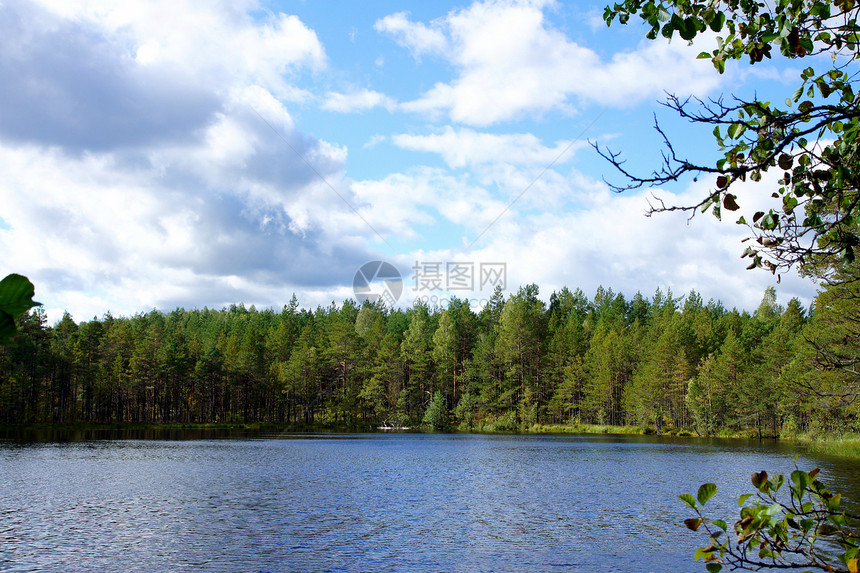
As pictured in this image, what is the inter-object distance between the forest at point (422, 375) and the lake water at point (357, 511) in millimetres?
45196

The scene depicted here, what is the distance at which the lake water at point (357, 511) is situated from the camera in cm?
1848

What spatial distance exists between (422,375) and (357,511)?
302 ft

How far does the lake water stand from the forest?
45196 millimetres

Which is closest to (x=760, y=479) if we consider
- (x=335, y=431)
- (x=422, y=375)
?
(x=335, y=431)

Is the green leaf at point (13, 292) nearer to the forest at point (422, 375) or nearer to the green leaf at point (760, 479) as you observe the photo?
the green leaf at point (760, 479)

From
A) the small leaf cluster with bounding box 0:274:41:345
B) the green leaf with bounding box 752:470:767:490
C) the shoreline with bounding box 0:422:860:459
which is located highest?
the small leaf cluster with bounding box 0:274:41:345

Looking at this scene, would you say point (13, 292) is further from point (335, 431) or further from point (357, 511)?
point (335, 431)

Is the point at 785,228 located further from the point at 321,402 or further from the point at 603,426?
the point at 321,402

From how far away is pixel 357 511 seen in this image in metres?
26.0

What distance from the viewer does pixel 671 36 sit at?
449 cm

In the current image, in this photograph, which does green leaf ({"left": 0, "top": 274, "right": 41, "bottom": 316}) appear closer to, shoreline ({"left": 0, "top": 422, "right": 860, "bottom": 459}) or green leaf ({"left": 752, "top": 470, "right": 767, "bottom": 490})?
green leaf ({"left": 752, "top": 470, "right": 767, "bottom": 490})

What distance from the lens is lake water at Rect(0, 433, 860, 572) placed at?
1848 centimetres

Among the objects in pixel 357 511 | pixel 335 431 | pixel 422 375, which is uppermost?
pixel 422 375

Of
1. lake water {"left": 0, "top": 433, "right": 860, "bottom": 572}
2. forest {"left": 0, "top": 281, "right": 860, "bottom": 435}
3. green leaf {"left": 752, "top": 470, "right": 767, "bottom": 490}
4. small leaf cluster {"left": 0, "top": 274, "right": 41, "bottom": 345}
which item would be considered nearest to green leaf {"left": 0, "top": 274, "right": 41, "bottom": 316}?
small leaf cluster {"left": 0, "top": 274, "right": 41, "bottom": 345}
